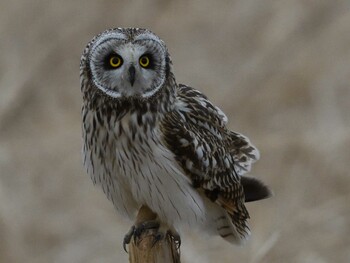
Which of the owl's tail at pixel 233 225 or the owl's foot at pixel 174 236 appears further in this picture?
the owl's tail at pixel 233 225

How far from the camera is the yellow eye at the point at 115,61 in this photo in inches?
156

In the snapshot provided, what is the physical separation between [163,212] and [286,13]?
3511 mm

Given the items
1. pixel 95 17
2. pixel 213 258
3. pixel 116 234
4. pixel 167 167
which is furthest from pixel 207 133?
pixel 95 17

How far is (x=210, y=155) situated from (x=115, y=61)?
0.51 metres

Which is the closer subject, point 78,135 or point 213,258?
point 213,258

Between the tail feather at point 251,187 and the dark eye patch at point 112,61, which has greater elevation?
the dark eye patch at point 112,61

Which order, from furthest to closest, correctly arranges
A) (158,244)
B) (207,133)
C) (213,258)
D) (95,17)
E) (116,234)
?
1. (95,17)
2. (116,234)
3. (213,258)
4. (207,133)
5. (158,244)

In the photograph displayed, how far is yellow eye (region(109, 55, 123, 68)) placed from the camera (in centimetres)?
397

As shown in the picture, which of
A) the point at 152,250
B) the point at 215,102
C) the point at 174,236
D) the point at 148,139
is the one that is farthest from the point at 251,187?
the point at 215,102

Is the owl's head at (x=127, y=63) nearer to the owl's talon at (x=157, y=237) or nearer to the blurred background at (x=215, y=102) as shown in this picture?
the owl's talon at (x=157, y=237)

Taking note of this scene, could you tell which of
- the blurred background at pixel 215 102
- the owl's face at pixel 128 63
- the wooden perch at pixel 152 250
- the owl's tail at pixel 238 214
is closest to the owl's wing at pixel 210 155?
the owl's tail at pixel 238 214

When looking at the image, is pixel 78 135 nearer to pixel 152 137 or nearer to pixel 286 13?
pixel 286 13

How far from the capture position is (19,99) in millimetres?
7016

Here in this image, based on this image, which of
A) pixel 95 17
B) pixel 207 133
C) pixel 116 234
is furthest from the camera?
pixel 95 17
